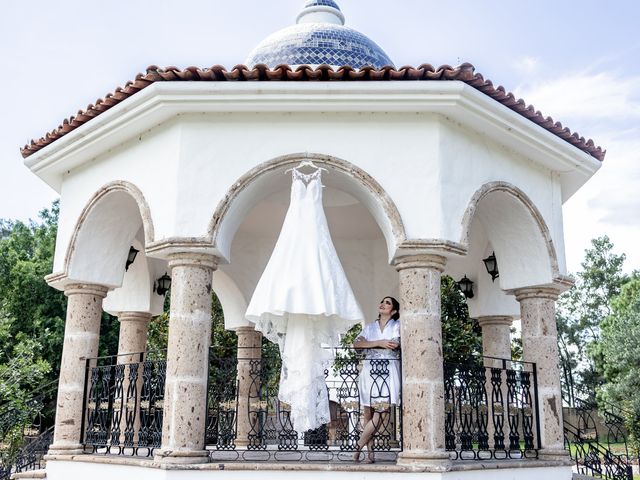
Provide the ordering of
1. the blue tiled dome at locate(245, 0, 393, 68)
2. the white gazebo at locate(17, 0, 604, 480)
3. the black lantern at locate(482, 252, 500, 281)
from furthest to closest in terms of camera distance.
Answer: the black lantern at locate(482, 252, 500, 281)
the blue tiled dome at locate(245, 0, 393, 68)
the white gazebo at locate(17, 0, 604, 480)

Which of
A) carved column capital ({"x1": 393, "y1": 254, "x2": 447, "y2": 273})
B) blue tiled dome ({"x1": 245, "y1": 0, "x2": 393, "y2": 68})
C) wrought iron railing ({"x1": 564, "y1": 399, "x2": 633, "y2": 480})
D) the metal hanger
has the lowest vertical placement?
wrought iron railing ({"x1": 564, "y1": 399, "x2": 633, "y2": 480})

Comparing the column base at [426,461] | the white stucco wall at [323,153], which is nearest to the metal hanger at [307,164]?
the white stucco wall at [323,153]

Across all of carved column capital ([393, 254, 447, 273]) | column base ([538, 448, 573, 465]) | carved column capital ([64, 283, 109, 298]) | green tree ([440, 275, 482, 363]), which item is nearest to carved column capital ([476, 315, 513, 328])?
column base ([538, 448, 573, 465])

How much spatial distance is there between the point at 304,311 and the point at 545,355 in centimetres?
336

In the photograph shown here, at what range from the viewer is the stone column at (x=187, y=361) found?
6.11 m

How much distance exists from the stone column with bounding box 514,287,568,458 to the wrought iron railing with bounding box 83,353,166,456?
4405mm

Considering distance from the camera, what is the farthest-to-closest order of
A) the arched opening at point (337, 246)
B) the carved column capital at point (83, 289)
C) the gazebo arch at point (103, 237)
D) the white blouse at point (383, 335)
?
the arched opening at point (337, 246)
the carved column capital at point (83, 289)
the gazebo arch at point (103, 237)
the white blouse at point (383, 335)

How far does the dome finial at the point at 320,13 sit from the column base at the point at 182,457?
7.22 m

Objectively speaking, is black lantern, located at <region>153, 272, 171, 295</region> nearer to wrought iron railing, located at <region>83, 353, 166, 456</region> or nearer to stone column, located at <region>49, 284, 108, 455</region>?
stone column, located at <region>49, 284, 108, 455</region>

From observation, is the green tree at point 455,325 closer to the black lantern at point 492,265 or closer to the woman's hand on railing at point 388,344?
the black lantern at point 492,265

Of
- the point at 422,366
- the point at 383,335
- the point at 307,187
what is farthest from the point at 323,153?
the point at 422,366

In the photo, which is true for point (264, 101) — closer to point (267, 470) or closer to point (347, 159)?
point (347, 159)

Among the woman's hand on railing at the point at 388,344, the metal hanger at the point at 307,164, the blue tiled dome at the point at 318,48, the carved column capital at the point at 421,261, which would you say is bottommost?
the woman's hand on railing at the point at 388,344

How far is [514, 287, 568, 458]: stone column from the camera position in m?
7.43
